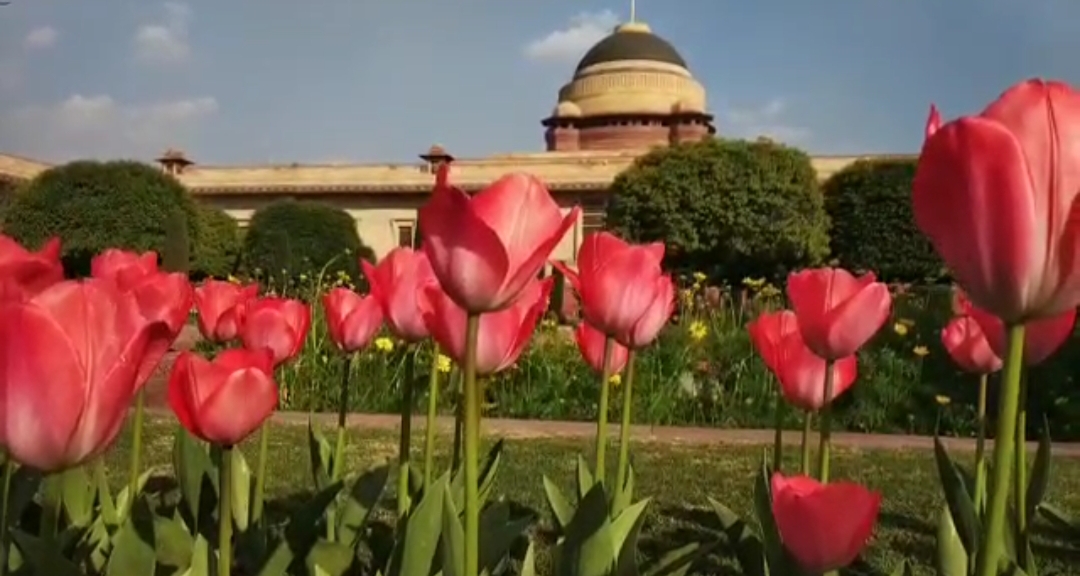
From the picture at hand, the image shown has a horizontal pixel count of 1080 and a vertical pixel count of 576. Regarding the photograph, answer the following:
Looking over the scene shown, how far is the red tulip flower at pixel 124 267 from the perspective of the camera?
1498mm

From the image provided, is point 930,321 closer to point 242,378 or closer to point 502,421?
point 502,421

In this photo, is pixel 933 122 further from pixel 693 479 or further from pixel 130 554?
pixel 693 479

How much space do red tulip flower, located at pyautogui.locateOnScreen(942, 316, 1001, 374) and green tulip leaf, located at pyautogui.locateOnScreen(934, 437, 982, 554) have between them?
0.24 m

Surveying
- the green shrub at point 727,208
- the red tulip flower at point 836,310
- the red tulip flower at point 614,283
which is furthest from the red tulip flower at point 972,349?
the green shrub at point 727,208

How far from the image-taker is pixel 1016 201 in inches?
28.6

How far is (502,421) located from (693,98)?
3556 centimetres

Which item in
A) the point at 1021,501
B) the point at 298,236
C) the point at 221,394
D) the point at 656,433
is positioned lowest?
the point at 656,433

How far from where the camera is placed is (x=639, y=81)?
130 ft

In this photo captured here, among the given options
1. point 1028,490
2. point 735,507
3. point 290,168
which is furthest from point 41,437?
point 290,168

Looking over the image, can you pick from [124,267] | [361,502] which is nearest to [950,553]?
[361,502]

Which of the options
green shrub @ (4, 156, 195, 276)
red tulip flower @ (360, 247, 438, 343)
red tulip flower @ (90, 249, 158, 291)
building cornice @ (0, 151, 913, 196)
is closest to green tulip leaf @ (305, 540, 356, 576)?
red tulip flower @ (360, 247, 438, 343)

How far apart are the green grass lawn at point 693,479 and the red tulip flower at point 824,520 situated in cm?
157

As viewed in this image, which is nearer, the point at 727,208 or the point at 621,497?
the point at 621,497

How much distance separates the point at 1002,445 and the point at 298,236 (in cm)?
1898
